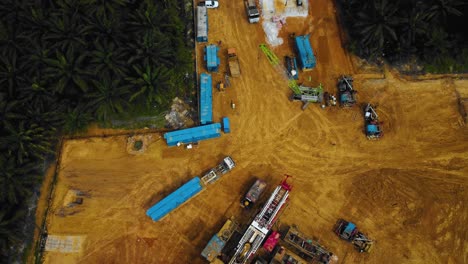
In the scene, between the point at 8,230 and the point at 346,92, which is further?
the point at 346,92

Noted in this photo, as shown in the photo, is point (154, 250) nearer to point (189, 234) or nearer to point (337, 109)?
point (189, 234)

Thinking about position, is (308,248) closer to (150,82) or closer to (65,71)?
(150,82)

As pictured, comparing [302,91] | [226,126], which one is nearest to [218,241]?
[226,126]

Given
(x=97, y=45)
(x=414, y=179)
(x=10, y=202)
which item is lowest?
(x=10, y=202)

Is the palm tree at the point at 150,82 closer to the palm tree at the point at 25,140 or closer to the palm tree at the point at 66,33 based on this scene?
the palm tree at the point at 66,33

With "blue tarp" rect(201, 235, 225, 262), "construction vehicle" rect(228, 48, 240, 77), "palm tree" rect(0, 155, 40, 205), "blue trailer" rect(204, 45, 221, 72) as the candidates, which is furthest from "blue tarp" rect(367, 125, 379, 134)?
"palm tree" rect(0, 155, 40, 205)

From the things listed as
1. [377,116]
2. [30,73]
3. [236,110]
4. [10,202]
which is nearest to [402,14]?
[377,116]

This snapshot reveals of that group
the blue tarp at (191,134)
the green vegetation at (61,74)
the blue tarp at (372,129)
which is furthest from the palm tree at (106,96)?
the blue tarp at (372,129)
